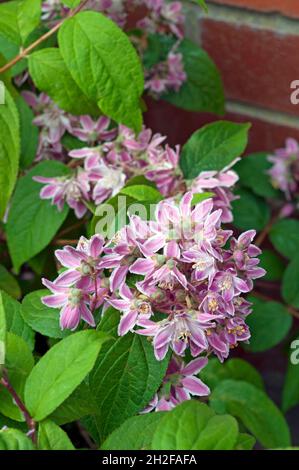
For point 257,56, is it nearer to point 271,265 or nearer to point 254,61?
point 254,61

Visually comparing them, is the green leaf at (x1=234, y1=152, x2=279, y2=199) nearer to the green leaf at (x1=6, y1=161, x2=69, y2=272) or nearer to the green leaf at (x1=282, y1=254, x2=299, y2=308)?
the green leaf at (x1=282, y1=254, x2=299, y2=308)

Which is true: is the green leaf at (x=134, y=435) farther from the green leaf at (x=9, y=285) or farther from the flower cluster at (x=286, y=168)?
the flower cluster at (x=286, y=168)

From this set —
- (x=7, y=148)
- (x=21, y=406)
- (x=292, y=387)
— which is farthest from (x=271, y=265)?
(x=21, y=406)

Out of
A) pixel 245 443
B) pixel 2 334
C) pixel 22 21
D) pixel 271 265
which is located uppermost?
pixel 22 21

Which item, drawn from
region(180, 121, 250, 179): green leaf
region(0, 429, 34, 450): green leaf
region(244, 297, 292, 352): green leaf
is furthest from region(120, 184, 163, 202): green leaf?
region(244, 297, 292, 352): green leaf

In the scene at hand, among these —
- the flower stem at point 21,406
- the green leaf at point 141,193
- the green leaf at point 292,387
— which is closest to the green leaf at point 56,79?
the green leaf at point 141,193
